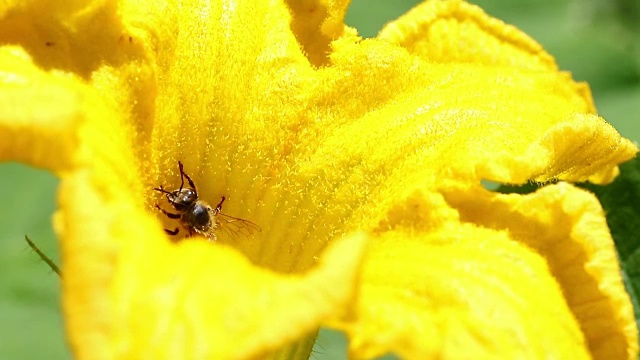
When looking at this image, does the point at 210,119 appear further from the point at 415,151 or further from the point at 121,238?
the point at 121,238

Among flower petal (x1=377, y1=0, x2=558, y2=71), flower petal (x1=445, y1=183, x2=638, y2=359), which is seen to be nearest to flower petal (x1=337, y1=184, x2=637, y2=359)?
flower petal (x1=445, y1=183, x2=638, y2=359)

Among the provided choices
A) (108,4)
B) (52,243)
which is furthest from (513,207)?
(52,243)

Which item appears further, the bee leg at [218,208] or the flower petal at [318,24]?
the flower petal at [318,24]

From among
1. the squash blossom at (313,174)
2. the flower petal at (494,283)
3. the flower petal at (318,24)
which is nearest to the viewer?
the squash blossom at (313,174)

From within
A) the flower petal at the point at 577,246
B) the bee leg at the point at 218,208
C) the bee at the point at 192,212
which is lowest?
the bee at the point at 192,212

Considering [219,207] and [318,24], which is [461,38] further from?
[219,207]

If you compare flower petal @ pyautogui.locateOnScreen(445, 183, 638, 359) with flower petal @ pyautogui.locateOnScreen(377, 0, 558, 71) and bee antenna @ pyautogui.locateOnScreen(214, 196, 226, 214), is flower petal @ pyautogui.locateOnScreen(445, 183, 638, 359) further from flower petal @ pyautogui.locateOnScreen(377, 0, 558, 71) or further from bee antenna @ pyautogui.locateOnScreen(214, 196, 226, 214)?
flower petal @ pyautogui.locateOnScreen(377, 0, 558, 71)

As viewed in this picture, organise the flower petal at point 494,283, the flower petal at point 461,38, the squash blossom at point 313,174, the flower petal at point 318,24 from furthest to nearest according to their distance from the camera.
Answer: the flower petal at point 461,38 < the flower petal at point 318,24 < the flower petal at point 494,283 < the squash blossom at point 313,174

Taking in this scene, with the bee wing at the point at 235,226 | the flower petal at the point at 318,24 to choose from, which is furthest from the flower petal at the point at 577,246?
the flower petal at the point at 318,24

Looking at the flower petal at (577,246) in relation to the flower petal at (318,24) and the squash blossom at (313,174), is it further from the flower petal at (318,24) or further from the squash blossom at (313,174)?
the flower petal at (318,24)
